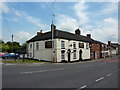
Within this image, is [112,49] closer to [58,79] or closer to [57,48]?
[57,48]

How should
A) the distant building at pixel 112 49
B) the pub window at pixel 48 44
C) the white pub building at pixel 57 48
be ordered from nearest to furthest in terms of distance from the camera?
the white pub building at pixel 57 48
the pub window at pixel 48 44
the distant building at pixel 112 49

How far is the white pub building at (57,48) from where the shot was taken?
30812 millimetres

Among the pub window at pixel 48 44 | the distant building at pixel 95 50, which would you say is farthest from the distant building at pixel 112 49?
the pub window at pixel 48 44

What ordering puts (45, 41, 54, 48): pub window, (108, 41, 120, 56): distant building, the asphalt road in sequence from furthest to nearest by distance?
(108, 41, 120, 56): distant building → (45, 41, 54, 48): pub window → the asphalt road

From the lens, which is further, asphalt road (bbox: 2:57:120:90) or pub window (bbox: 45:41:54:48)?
pub window (bbox: 45:41:54:48)

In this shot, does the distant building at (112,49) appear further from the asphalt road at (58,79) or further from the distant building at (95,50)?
the asphalt road at (58,79)

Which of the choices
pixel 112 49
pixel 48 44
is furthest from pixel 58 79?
pixel 112 49

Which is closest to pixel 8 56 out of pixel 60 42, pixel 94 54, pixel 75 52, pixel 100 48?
pixel 60 42

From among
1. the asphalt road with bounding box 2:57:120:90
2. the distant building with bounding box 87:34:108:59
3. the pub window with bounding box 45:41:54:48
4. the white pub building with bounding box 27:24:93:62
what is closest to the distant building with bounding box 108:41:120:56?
the distant building with bounding box 87:34:108:59

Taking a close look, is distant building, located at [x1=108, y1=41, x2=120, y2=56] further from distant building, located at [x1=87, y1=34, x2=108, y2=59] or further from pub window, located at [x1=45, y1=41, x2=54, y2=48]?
pub window, located at [x1=45, y1=41, x2=54, y2=48]

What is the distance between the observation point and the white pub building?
30.8 metres

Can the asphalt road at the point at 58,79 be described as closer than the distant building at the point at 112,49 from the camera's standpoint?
Yes

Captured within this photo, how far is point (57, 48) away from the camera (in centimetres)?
3059

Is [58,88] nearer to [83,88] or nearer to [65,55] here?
[83,88]
